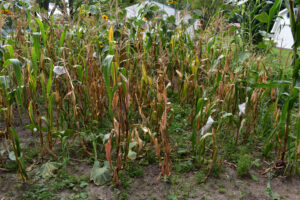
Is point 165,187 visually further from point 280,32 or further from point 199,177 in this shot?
point 280,32

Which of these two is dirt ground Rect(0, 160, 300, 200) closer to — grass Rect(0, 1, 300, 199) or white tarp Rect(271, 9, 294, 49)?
grass Rect(0, 1, 300, 199)

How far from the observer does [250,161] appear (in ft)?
5.73

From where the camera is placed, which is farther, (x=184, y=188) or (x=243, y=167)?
(x=243, y=167)

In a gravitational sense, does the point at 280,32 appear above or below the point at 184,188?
above

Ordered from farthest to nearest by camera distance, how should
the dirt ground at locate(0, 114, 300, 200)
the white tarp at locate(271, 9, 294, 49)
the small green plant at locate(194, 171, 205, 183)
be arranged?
the white tarp at locate(271, 9, 294, 49), the small green plant at locate(194, 171, 205, 183), the dirt ground at locate(0, 114, 300, 200)

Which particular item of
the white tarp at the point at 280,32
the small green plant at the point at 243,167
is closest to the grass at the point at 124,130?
the small green plant at the point at 243,167

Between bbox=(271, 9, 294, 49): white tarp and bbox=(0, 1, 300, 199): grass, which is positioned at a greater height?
bbox=(271, 9, 294, 49): white tarp

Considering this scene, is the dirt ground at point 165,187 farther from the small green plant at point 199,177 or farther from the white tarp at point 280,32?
the white tarp at point 280,32

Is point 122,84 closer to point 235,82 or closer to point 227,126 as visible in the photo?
point 235,82

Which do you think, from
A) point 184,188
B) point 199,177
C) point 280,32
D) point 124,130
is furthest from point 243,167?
point 280,32

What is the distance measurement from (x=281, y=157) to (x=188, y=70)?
1292mm

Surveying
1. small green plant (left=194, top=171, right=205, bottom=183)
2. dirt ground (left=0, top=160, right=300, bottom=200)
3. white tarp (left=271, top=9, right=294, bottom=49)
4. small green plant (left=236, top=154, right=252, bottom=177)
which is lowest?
dirt ground (left=0, top=160, right=300, bottom=200)

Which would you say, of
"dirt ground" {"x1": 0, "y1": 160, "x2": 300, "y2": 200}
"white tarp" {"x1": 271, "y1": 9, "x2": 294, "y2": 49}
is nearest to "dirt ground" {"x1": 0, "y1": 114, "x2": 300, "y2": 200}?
"dirt ground" {"x1": 0, "y1": 160, "x2": 300, "y2": 200}

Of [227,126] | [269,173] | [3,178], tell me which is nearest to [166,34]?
[227,126]
